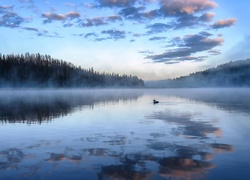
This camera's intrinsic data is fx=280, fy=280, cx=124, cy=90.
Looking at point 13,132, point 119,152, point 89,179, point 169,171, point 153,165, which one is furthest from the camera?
point 13,132

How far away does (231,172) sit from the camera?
1187 centimetres


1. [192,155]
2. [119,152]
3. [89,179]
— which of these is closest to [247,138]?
[192,155]

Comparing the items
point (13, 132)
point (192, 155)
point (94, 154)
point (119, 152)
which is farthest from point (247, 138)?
point (13, 132)

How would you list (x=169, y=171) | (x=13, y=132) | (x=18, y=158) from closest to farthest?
1. (x=169, y=171)
2. (x=18, y=158)
3. (x=13, y=132)

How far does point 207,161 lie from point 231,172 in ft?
5.66

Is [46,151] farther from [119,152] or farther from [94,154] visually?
[119,152]

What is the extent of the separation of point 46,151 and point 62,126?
32.8 ft

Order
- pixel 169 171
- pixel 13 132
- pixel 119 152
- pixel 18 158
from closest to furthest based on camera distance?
pixel 169 171
pixel 18 158
pixel 119 152
pixel 13 132

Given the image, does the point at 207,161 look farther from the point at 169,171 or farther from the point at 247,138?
the point at 247,138

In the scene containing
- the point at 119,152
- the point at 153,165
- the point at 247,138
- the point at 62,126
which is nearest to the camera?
the point at 153,165

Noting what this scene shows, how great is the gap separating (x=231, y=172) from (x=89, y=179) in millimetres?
5975

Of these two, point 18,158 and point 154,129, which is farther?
point 154,129

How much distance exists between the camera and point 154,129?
2336 centimetres

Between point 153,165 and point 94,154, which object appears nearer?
point 153,165
